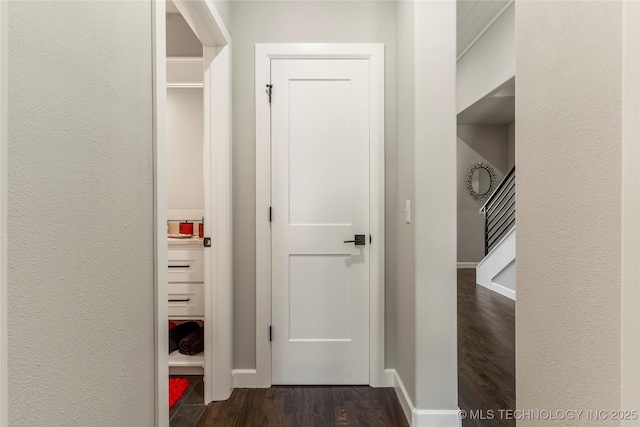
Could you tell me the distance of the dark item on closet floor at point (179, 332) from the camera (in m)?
2.54

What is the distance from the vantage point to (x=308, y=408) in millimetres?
2074

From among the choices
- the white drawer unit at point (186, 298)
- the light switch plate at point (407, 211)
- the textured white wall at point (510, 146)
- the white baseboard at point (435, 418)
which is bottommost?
the white baseboard at point (435, 418)

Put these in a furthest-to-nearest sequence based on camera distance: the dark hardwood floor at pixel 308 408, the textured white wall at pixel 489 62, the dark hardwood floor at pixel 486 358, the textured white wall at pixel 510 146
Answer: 1. the textured white wall at pixel 510 146
2. the textured white wall at pixel 489 62
3. the dark hardwood floor at pixel 486 358
4. the dark hardwood floor at pixel 308 408

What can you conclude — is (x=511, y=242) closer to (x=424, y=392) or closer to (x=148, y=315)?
(x=424, y=392)

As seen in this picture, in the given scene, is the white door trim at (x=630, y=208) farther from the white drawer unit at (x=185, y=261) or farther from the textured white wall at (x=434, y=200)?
the white drawer unit at (x=185, y=261)

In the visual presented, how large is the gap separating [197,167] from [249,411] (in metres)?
1.82

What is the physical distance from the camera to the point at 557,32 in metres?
0.78

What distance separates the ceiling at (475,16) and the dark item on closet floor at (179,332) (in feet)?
12.6

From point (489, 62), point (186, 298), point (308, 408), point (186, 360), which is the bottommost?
point (308, 408)

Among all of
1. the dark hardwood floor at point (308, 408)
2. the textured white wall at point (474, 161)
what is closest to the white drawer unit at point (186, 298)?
the dark hardwood floor at point (308, 408)

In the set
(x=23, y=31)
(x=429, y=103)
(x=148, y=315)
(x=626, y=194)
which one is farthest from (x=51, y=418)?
(x=429, y=103)

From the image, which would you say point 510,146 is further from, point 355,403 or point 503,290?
point 355,403

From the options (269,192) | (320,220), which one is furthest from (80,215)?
(320,220)

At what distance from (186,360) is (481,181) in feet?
20.0
